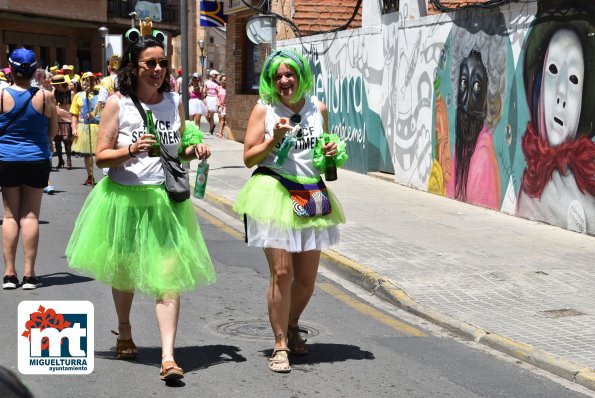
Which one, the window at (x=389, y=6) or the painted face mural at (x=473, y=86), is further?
the window at (x=389, y=6)

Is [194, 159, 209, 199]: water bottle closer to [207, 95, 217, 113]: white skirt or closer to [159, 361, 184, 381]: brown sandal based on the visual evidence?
[159, 361, 184, 381]: brown sandal

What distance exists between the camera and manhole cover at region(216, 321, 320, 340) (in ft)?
22.6

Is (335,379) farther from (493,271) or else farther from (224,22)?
(224,22)

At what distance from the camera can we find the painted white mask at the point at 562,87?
11.3 meters

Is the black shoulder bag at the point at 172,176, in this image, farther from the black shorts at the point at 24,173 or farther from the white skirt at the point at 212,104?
the white skirt at the point at 212,104

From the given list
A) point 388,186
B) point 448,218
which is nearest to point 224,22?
point 388,186

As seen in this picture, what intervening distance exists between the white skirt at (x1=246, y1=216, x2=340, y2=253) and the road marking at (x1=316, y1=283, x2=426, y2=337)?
4.87 ft

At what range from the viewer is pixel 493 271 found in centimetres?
905

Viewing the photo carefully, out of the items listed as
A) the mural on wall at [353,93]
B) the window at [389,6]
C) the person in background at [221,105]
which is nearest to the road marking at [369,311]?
the mural on wall at [353,93]

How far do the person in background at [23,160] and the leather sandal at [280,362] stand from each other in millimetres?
3085

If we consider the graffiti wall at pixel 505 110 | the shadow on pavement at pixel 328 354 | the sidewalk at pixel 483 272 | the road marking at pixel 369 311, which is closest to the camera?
the shadow on pavement at pixel 328 354

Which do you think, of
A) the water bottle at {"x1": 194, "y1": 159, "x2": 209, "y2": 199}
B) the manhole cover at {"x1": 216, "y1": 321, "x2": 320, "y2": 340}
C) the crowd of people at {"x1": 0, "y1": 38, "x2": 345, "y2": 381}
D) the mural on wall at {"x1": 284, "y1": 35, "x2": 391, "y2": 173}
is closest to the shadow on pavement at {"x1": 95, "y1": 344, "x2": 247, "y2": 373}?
the crowd of people at {"x1": 0, "y1": 38, "x2": 345, "y2": 381}

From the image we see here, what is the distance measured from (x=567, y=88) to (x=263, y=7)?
14.3 m

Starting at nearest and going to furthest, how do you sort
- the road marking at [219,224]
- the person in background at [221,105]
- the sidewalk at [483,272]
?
the sidewalk at [483,272], the road marking at [219,224], the person in background at [221,105]
